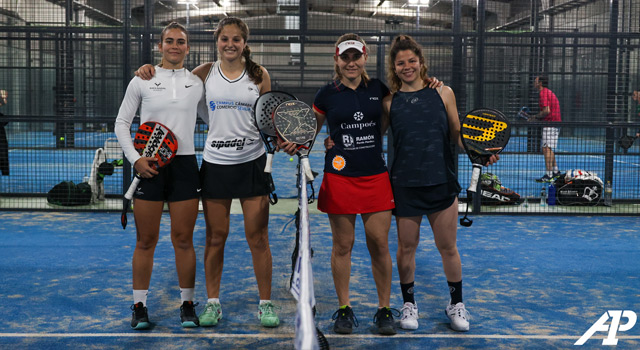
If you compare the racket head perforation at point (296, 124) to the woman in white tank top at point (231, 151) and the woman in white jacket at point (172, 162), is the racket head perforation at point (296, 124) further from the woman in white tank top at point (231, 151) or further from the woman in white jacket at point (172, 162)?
the woman in white jacket at point (172, 162)

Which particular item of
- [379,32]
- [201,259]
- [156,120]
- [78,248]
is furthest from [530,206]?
[156,120]

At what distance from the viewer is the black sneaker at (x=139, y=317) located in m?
3.95

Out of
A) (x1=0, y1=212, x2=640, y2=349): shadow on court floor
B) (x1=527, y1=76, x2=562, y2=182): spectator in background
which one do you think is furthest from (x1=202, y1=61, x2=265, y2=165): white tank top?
(x1=527, y1=76, x2=562, y2=182): spectator in background

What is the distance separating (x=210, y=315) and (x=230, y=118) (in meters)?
1.23

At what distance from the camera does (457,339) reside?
3.85 metres

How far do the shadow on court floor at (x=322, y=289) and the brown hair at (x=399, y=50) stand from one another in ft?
5.01

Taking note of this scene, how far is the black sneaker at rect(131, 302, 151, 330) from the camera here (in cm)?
395

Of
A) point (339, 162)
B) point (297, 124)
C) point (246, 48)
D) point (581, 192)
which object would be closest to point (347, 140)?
point (339, 162)

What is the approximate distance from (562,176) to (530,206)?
0.97 m

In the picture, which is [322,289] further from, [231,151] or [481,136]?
[481,136]

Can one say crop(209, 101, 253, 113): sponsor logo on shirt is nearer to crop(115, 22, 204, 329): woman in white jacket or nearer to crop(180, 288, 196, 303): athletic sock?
crop(115, 22, 204, 329): woman in white jacket

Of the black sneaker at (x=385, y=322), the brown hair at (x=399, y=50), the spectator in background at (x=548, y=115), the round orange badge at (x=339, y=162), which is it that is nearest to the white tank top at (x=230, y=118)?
the round orange badge at (x=339, y=162)

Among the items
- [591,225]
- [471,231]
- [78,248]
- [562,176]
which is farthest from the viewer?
[562,176]

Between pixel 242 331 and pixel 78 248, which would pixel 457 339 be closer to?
pixel 242 331
